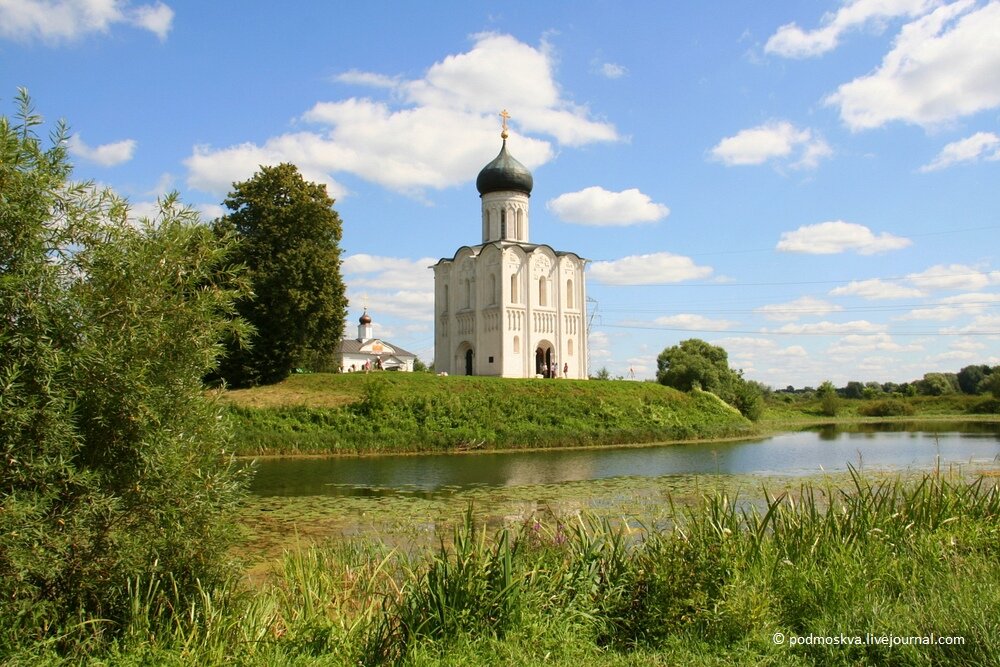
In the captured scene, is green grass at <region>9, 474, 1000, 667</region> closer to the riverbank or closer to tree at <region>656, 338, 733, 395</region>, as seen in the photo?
the riverbank

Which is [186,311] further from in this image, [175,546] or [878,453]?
[878,453]

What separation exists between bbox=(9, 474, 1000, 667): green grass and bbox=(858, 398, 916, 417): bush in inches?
2290

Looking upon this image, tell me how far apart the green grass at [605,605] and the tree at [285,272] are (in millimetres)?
24670

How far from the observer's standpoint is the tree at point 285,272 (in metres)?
30.3

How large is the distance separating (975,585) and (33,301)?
22.6 ft

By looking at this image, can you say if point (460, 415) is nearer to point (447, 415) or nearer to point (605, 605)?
point (447, 415)

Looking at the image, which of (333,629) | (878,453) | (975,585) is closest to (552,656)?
(333,629)

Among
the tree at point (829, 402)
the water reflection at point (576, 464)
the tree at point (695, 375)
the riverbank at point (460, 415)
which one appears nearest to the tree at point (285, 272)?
the riverbank at point (460, 415)

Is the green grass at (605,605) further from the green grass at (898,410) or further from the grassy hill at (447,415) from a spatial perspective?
the green grass at (898,410)

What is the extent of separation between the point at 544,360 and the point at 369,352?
75.4 feet

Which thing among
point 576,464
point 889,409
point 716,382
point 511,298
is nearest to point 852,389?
point 889,409

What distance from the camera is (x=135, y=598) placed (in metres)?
5.06

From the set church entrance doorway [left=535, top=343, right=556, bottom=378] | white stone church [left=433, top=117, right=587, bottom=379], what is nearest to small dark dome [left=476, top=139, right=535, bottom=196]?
white stone church [left=433, top=117, right=587, bottom=379]

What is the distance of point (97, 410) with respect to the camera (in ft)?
16.4
